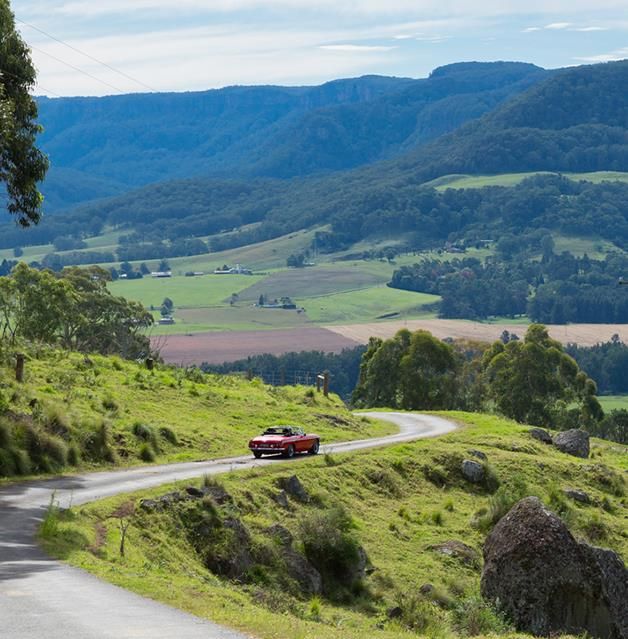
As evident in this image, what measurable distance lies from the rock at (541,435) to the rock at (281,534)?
36.8 m

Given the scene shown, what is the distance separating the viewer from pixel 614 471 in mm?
58469

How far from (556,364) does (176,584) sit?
106 m

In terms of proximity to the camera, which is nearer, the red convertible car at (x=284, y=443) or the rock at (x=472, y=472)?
the red convertible car at (x=284, y=443)

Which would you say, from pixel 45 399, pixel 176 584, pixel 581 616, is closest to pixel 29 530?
pixel 176 584

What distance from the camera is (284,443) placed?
45844 mm

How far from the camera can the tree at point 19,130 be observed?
38.7m

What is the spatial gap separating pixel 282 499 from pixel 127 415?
1208 centimetres

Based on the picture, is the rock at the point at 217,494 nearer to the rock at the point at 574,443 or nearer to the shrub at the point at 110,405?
the shrub at the point at 110,405

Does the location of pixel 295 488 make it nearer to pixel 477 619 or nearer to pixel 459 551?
pixel 459 551

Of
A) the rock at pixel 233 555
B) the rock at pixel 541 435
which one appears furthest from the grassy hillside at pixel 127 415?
the rock at pixel 233 555

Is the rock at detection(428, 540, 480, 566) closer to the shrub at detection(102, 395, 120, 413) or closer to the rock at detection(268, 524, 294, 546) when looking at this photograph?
the rock at detection(268, 524, 294, 546)

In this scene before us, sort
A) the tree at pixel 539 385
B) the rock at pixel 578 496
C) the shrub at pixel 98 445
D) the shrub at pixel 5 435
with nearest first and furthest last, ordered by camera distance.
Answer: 1. the shrub at pixel 5 435
2. the shrub at pixel 98 445
3. the rock at pixel 578 496
4. the tree at pixel 539 385

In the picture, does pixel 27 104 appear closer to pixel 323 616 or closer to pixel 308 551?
pixel 308 551

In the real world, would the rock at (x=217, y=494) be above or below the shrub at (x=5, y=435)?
below
